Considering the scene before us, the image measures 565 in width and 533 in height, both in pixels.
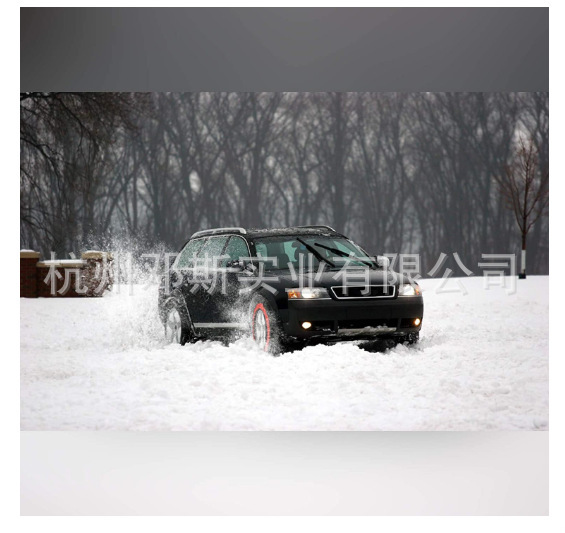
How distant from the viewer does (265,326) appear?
8.12 m

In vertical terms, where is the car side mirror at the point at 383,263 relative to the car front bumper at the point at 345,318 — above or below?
above

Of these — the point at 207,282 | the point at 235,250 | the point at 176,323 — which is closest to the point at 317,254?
the point at 235,250

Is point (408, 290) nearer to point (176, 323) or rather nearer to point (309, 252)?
point (309, 252)

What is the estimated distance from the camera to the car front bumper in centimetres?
792

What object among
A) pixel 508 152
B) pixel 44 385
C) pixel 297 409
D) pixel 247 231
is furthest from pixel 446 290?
pixel 44 385

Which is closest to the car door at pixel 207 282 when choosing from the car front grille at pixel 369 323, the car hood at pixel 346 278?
the car hood at pixel 346 278

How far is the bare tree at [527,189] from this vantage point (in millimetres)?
11453

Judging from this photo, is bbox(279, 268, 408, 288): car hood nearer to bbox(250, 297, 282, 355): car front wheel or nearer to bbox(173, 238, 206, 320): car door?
bbox(250, 297, 282, 355): car front wheel

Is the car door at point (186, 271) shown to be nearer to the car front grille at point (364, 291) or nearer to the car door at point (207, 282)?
the car door at point (207, 282)

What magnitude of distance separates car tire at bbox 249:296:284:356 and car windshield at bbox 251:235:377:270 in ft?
1.52

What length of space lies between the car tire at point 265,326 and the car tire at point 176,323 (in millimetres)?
1157

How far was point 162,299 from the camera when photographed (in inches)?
381

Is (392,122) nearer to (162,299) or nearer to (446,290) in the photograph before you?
(446,290)
